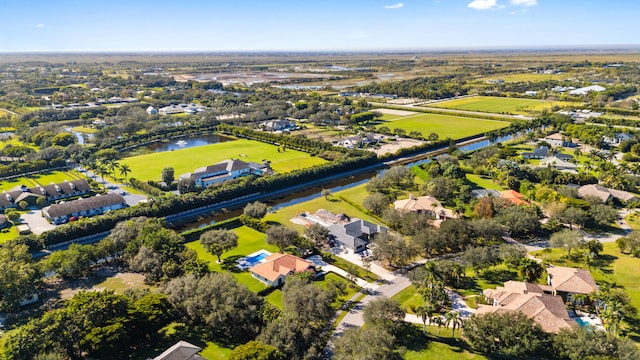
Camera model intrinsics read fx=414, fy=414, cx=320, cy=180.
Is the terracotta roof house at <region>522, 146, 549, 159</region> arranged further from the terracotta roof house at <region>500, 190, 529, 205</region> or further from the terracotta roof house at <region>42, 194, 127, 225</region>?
the terracotta roof house at <region>42, 194, 127, 225</region>

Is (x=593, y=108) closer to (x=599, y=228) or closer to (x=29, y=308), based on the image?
(x=599, y=228)

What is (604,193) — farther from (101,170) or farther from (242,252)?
(101,170)

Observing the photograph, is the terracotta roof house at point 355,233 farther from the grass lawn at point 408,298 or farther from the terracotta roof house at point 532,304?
the terracotta roof house at point 532,304

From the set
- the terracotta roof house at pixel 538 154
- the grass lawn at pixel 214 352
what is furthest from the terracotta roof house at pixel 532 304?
the terracotta roof house at pixel 538 154

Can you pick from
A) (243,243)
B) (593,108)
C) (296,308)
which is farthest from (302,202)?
(593,108)

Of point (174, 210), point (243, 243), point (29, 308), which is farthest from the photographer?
point (174, 210)

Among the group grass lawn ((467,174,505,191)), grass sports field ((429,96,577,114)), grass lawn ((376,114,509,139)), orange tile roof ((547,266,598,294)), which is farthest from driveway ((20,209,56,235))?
grass sports field ((429,96,577,114))
